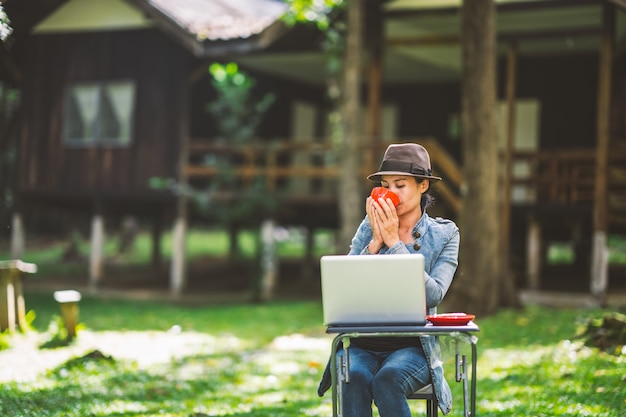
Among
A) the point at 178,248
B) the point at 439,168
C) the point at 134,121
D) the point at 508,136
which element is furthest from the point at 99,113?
the point at 508,136

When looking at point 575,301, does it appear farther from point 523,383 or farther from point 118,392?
point 118,392

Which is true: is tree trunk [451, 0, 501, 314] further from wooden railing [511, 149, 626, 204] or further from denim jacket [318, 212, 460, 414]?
denim jacket [318, 212, 460, 414]

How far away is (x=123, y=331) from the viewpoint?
13.1m

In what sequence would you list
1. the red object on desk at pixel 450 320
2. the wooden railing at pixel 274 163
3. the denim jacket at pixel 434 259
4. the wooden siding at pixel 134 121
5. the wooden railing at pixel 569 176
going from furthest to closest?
the wooden siding at pixel 134 121 < the wooden railing at pixel 569 176 < the wooden railing at pixel 274 163 < the denim jacket at pixel 434 259 < the red object on desk at pixel 450 320

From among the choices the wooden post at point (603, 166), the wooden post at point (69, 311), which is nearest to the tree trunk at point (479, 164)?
the wooden post at point (603, 166)

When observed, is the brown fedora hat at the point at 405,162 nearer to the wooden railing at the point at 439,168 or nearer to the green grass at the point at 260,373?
the green grass at the point at 260,373

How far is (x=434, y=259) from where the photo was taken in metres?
5.05

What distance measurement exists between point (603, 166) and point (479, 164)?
2.98 m

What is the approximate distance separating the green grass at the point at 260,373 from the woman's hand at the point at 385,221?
0.70 meters

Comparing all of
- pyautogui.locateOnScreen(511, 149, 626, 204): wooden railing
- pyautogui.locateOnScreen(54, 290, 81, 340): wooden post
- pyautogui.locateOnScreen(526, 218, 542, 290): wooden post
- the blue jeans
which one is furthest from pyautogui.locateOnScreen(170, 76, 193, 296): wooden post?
the blue jeans

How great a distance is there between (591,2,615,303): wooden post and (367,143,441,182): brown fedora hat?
398 inches

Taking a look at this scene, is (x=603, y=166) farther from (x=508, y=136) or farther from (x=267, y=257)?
(x=267, y=257)

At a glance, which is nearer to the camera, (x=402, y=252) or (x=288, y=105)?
(x=402, y=252)

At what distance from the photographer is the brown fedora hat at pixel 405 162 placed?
5023mm
